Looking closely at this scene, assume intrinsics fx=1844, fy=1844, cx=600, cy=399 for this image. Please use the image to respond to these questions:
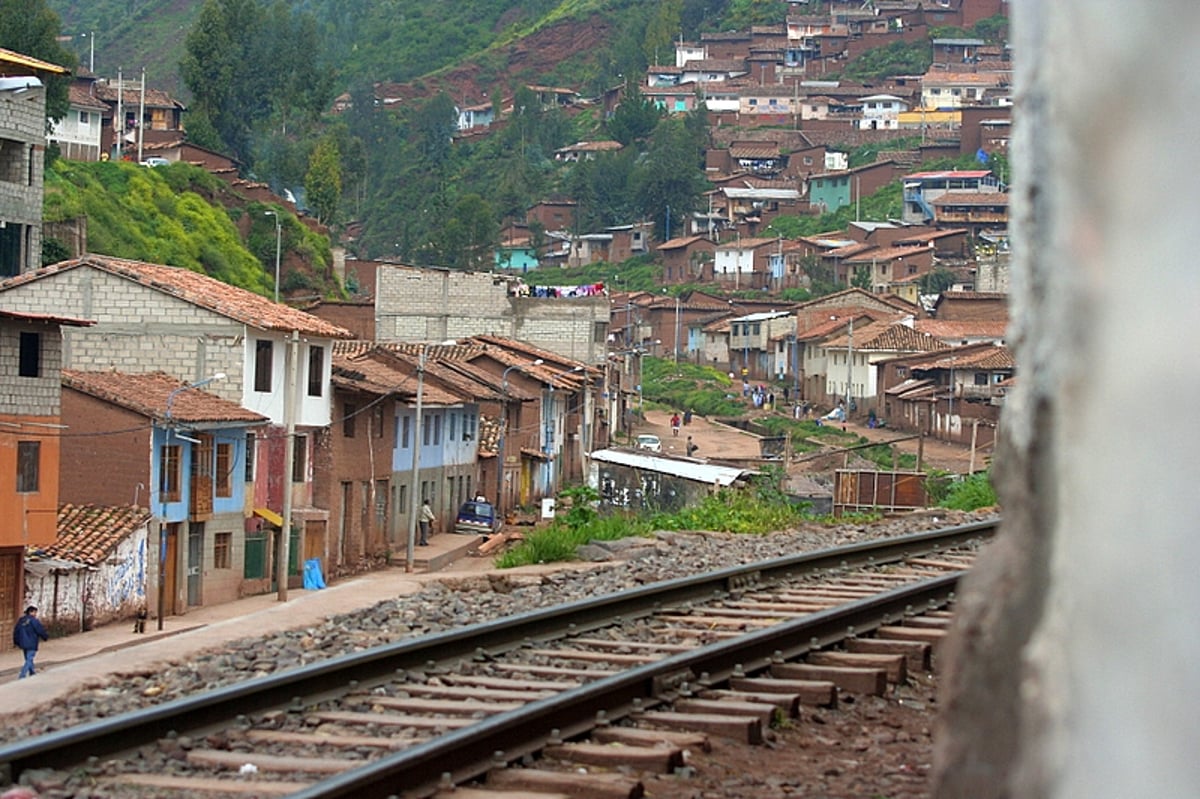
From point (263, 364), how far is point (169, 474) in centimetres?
580

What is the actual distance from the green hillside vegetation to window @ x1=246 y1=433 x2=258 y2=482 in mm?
Result: 18723

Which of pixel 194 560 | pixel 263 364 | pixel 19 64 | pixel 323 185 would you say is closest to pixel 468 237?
pixel 323 185

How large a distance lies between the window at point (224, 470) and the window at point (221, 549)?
0.83 meters

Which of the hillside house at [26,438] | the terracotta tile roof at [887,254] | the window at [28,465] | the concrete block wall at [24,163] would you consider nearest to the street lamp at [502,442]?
the concrete block wall at [24,163]

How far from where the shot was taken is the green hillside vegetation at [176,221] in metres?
61.7

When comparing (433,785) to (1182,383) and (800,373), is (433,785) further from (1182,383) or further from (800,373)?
(800,373)

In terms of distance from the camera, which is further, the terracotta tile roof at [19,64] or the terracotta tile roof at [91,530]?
the terracotta tile roof at [19,64]

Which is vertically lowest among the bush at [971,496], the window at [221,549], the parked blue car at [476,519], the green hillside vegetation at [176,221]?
the parked blue car at [476,519]

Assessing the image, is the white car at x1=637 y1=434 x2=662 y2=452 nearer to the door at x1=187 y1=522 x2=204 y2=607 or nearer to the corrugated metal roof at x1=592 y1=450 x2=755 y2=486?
the corrugated metal roof at x1=592 y1=450 x2=755 y2=486

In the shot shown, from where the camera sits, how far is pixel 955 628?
3.73 m

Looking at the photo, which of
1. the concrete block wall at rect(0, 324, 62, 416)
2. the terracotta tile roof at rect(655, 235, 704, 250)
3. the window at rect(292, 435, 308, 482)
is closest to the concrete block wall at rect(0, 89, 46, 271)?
the window at rect(292, 435, 308, 482)

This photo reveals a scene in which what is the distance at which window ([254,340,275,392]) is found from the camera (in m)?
39.0

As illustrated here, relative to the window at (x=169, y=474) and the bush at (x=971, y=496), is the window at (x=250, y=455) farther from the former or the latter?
the bush at (x=971, y=496)

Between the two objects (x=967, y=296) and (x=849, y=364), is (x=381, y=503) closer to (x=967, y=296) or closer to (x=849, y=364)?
(x=849, y=364)
